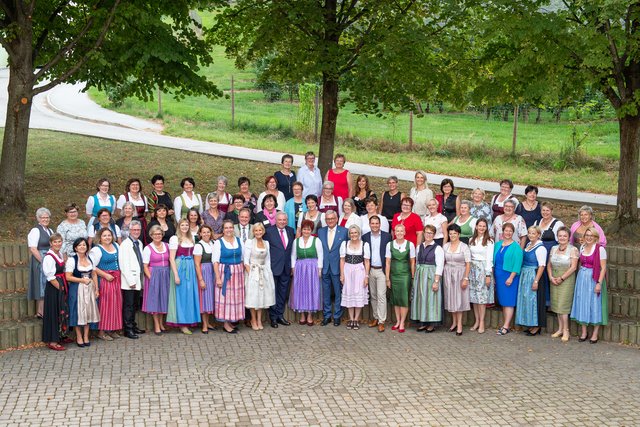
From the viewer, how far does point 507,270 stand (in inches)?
466

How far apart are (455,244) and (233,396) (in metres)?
4.27

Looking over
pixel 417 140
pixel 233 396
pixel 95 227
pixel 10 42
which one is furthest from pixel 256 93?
pixel 233 396

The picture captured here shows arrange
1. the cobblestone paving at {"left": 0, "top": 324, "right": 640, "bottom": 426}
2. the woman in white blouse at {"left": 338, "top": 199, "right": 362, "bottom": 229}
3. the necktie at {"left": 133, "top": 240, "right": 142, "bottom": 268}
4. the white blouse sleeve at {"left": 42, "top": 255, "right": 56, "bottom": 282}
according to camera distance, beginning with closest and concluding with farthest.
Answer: the cobblestone paving at {"left": 0, "top": 324, "right": 640, "bottom": 426} < the white blouse sleeve at {"left": 42, "top": 255, "right": 56, "bottom": 282} < the necktie at {"left": 133, "top": 240, "right": 142, "bottom": 268} < the woman in white blouse at {"left": 338, "top": 199, "right": 362, "bottom": 229}

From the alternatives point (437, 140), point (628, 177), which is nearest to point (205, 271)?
point (628, 177)

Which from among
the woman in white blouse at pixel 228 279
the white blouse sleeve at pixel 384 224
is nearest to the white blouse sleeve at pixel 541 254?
the white blouse sleeve at pixel 384 224

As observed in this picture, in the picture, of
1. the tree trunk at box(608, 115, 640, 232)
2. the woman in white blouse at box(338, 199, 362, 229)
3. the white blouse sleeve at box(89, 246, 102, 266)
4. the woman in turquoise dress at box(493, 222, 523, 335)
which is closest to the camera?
the white blouse sleeve at box(89, 246, 102, 266)

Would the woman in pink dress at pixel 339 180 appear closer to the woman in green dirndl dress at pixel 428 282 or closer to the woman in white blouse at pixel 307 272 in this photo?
the woman in white blouse at pixel 307 272

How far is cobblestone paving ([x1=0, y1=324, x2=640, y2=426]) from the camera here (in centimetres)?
882

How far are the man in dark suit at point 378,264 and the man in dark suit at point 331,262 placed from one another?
0.41 meters

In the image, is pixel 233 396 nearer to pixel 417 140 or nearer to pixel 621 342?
pixel 621 342

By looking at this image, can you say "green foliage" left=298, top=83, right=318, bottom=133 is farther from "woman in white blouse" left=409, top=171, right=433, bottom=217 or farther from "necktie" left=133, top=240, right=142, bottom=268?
"necktie" left=133, top=240, right=142, bottom=268

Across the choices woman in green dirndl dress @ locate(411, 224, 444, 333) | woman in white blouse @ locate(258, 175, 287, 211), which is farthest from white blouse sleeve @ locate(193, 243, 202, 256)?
woman in green dirndl dress @ locate(411, 224, 444, 333)

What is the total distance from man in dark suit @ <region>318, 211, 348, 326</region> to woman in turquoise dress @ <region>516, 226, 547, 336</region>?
2.64m

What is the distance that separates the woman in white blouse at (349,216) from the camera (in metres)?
12.5
